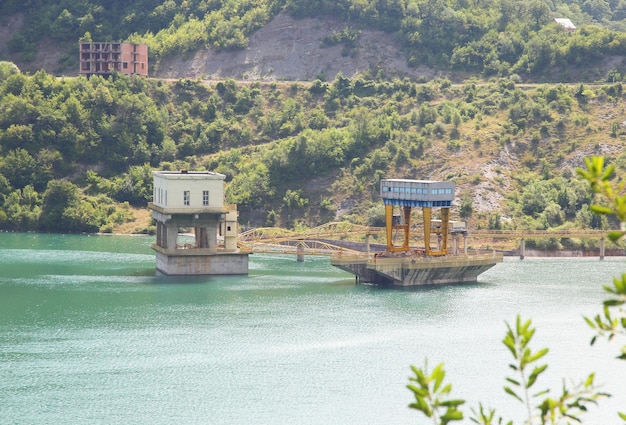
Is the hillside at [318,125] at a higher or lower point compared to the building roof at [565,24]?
lower

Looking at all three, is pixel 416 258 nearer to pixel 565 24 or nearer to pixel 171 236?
pixel 171 236

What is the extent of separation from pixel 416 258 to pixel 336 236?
18398 mm

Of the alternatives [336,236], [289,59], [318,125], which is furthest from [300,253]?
[289,59]

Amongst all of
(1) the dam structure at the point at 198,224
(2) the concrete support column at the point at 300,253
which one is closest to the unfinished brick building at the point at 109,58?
(2) the concrete support column at the point at 300,253

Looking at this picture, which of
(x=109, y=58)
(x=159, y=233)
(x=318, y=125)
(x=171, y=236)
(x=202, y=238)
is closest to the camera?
(x=171, y=236)

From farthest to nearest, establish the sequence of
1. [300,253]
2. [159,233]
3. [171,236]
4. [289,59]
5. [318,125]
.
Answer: [289,59] → [318,125] → [300,253] → [159,233] → [171,236]

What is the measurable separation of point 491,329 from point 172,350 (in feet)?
63.4

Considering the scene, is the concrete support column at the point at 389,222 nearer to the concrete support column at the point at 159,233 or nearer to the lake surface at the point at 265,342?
the lake surface at the point at 265,342

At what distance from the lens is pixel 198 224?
92000mm

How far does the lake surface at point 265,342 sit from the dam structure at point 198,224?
1.81m

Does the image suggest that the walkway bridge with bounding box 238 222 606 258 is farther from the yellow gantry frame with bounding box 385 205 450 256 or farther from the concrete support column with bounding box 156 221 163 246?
the yellow gantry frame with bounding box 385 205 450 256

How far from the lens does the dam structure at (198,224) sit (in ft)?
299

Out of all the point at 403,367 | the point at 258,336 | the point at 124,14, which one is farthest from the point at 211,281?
the point at 124,14

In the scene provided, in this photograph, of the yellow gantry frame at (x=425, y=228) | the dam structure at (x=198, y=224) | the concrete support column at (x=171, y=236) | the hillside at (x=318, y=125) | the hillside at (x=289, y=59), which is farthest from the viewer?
the hillside at (x=289, y=59)
